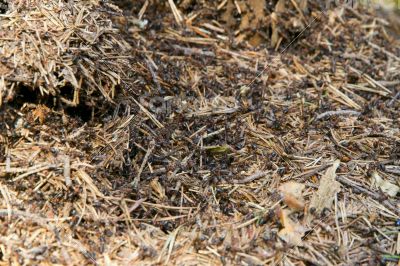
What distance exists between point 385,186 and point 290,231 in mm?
763

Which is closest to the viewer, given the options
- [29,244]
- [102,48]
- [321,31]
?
[29,244]

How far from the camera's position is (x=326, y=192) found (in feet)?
10.5

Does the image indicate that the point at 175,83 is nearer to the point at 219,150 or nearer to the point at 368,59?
the point at 219,150

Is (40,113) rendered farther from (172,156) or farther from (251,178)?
(251,178)

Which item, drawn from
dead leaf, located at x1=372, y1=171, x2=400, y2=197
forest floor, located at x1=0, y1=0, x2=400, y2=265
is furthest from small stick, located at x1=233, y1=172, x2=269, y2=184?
dead leaf, located at x1=372, y1=171, x2=400, y2=197

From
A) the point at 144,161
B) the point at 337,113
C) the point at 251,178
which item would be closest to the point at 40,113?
the point at 144,161

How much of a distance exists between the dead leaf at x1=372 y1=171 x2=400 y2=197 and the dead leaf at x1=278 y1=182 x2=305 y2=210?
1.64ft

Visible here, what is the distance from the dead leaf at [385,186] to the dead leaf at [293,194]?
0.50 metres

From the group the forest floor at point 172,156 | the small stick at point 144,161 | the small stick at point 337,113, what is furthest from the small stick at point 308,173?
the small stick at point 144,161

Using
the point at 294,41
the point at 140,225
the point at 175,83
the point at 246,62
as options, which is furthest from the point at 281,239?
the point at 294,41

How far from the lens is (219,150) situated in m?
3.54

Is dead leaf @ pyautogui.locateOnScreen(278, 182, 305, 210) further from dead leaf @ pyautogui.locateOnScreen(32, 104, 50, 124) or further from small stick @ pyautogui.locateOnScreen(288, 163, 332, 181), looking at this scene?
dead leaf @ pyautogui.locateOnScreen(32, 104, 50, 124)

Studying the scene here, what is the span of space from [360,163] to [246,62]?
1.47m

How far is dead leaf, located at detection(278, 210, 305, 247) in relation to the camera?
295 centimetres
